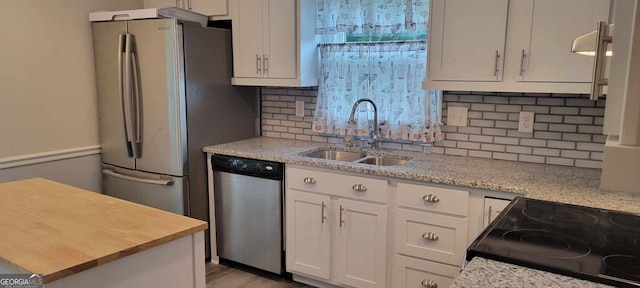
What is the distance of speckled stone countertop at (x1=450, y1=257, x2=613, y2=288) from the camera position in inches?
46.6

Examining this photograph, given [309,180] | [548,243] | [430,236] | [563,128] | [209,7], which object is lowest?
[430,236]

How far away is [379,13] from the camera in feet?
9.96

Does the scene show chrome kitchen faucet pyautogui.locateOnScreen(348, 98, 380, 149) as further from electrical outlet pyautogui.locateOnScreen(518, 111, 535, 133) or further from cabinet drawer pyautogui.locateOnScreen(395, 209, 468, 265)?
electrical outlet pyautogui.locateOnScreen(518, 111, 535, 133)

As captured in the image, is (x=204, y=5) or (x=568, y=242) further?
(x=204, y=5)

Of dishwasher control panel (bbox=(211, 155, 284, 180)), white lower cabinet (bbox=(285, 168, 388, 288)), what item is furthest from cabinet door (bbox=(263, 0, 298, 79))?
white lower cabinet (bbox=(285, 168, 388, 288))

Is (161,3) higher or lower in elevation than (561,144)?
higher

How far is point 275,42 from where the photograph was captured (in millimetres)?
3201

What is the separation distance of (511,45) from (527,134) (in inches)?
23.1

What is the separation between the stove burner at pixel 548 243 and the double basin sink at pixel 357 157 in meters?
1.44

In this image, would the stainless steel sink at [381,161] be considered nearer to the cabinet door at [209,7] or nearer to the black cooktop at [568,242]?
the black cooktop at [568,242]

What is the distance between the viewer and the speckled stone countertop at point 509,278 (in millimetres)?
1184

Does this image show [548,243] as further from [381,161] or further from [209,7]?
[209,7]

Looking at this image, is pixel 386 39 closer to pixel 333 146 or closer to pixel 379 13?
pixel 379 13

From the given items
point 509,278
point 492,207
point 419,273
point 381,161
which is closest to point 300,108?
point 381,161
